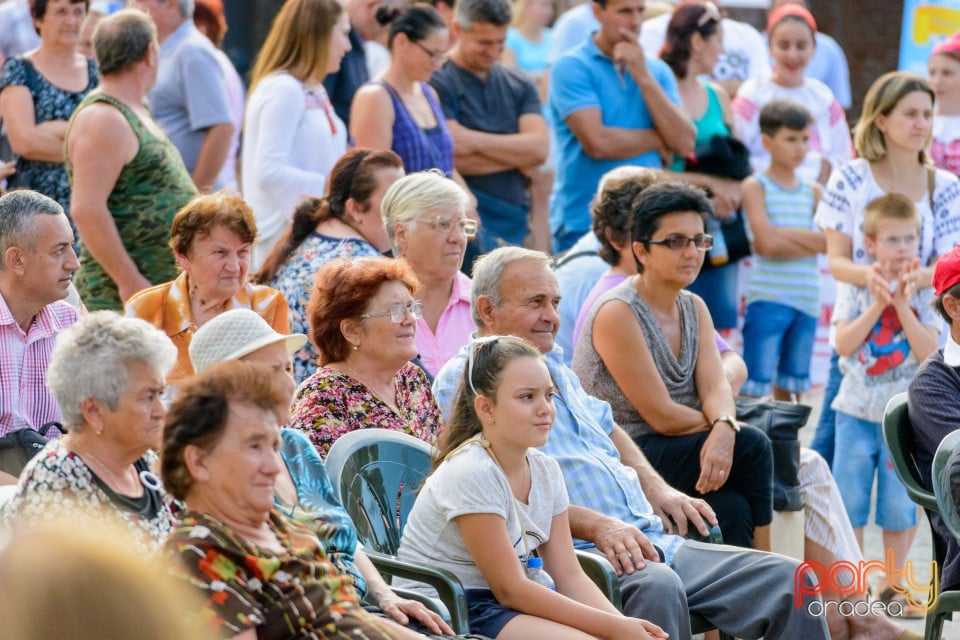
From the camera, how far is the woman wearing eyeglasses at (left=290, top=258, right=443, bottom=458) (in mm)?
3783

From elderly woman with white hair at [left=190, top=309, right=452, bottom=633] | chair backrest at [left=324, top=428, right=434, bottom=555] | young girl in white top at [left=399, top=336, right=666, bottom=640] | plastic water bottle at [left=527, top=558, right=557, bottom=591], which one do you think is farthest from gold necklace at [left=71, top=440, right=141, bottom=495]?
plastic water bottle at [left=527, top=558, right=557, bottom=591]

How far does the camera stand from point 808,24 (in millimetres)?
7812

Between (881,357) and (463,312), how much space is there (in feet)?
6.42

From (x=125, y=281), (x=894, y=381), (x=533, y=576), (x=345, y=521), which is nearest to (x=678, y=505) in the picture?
(x=533, y=576)

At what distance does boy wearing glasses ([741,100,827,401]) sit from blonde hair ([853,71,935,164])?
0.81 meters

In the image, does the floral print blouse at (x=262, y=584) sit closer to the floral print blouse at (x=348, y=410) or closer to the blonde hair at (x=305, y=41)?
the floral print blouse at (x=348, y=410)

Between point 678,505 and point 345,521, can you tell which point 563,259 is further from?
point 345,521

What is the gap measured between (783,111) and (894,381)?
192 centimetres

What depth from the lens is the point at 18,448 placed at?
12.1 ft

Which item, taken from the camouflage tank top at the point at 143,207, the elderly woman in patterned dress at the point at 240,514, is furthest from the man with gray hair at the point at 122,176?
the elderly woman in patterned dress at the point at 240,514

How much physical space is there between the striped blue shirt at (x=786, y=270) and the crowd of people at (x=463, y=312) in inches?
0.7

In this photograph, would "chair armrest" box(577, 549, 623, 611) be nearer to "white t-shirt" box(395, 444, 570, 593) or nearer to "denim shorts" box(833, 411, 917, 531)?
"white t-shirt" box(395, 444, 570, 593)

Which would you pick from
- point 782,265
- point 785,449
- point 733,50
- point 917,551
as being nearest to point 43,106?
point 785,449

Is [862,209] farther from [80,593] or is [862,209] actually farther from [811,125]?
[80,593]
